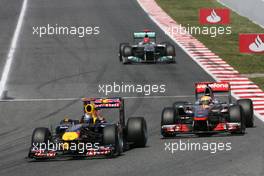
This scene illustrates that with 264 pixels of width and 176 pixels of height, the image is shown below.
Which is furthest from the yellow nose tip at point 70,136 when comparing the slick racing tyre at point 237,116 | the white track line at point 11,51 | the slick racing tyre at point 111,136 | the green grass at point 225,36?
the green grass at point 225,36

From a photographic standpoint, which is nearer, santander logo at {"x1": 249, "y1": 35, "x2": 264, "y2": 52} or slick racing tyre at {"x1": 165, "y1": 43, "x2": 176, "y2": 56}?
santander logo at {"x1": 249, "y1": 35, "x2": 264, "y2": 52}

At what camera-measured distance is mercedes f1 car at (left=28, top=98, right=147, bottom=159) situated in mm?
19734

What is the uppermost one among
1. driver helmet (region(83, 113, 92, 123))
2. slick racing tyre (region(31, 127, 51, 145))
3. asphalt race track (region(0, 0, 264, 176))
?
driver helmet (region(83, 113, 92, 123))

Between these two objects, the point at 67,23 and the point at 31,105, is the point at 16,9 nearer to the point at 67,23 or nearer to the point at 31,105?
the point at 67,23

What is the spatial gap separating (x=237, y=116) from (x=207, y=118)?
2.49 ft

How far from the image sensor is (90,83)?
34031 millimetres

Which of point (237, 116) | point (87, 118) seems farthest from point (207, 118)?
point (87, 118)

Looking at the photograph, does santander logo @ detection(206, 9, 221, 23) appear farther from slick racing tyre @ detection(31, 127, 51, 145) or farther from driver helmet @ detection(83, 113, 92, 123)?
slick racing tyre @ detection(31, 127, 51, 145)

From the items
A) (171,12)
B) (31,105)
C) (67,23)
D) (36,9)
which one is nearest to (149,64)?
(31,105)

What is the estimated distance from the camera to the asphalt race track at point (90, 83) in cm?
1852

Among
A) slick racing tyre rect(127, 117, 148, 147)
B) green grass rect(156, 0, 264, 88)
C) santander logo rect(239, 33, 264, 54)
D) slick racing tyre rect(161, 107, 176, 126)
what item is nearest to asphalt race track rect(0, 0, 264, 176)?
slick racing tyre rect(127, 117, 148, 147)

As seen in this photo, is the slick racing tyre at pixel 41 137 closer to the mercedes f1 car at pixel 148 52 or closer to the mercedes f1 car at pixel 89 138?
the mercedes f1 car at pixel 89 138

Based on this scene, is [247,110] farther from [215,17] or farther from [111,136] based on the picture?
[215,17]

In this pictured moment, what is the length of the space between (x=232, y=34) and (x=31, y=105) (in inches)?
775
